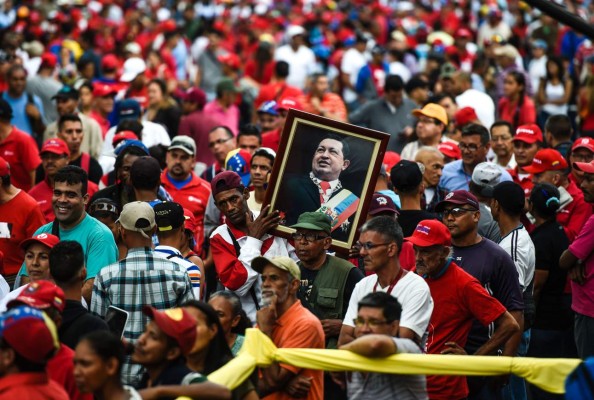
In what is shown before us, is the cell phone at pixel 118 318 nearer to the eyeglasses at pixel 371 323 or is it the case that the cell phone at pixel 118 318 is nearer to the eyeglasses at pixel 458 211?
the eyeglasses at pixel 371 323

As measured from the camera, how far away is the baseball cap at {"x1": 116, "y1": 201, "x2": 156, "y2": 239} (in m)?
7.88

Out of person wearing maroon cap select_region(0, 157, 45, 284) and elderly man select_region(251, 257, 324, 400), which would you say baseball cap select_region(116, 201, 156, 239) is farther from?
person wearing maroon cap select_region(0, 157, 45, 284)

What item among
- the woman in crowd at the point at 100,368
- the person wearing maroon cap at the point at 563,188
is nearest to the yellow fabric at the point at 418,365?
the woman in crowd at the point at 100,368

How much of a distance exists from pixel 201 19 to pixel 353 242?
2133 centimetres

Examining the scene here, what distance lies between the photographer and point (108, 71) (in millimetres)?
17859

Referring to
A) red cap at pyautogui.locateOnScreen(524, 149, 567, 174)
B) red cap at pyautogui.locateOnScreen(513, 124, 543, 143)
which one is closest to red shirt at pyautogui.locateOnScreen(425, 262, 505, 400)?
red cap at pyautogui.locateOnScreen(524, 149, 567, 174)

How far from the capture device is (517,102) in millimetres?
15648

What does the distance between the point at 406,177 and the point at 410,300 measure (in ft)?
7.97

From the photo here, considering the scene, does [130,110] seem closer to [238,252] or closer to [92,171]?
[92,171]

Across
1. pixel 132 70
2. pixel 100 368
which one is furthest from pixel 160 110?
pixel 100 368

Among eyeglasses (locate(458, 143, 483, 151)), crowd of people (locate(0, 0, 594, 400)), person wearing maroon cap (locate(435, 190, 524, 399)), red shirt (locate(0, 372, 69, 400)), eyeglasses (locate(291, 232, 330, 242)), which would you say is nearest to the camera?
red shirt (locate(0, 372, 69, 400))

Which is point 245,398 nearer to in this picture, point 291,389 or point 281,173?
point 291,389

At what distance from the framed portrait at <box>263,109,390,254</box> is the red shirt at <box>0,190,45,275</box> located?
2.27 m

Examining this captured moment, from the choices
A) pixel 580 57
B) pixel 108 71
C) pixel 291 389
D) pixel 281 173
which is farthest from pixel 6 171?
pixel 580 57
